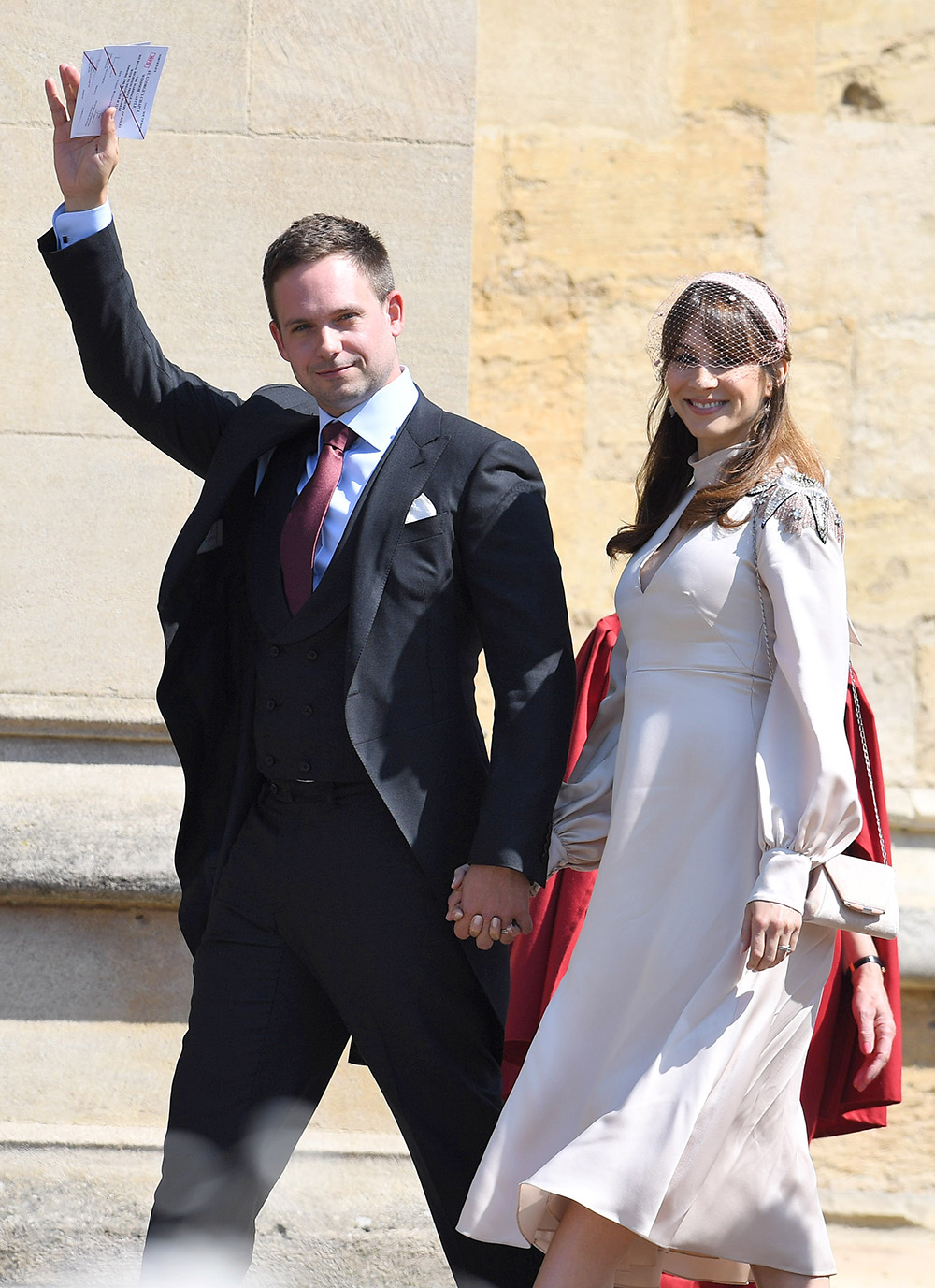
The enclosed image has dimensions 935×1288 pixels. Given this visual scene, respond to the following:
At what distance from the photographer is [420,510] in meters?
2.31

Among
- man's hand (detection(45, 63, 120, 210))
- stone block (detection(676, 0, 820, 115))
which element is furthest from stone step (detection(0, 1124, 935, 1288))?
stone block (detection(676, 0, 820, 115))

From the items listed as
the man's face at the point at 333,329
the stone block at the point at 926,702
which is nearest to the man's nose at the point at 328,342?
the man's face at the point at 333,329

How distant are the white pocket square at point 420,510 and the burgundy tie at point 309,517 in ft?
0.47

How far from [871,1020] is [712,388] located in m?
1.01

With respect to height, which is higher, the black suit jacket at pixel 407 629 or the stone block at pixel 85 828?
the black suit jacket at pixel 407 629

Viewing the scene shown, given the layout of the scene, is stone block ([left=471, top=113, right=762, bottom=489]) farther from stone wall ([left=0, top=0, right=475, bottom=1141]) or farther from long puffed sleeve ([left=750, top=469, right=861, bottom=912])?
long puffed sleeve ([left=750, top=469, right=861, bottom=912])

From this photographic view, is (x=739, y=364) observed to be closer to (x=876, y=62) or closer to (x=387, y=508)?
(x=387, y=508)

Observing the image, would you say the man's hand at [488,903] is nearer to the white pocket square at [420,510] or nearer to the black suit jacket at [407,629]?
the black suit jacket at [407,629]

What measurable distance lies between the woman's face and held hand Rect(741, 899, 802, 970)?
72cm

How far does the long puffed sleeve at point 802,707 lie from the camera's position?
6.79 ft

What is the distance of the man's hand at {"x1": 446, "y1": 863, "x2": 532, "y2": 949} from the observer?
221cm

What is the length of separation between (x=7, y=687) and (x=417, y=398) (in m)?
1.32

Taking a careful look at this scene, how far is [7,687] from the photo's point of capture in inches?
129

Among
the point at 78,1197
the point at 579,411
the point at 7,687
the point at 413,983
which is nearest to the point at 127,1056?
the point at 78,1197
